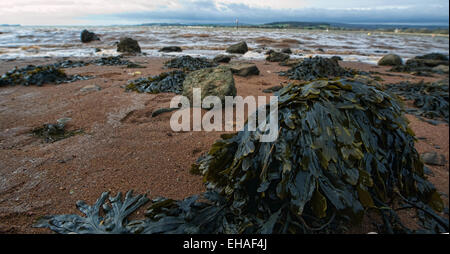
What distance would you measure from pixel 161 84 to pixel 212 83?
1641 mm

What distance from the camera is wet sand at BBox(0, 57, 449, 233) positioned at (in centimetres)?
198

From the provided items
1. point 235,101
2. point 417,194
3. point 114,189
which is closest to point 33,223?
point 114,189

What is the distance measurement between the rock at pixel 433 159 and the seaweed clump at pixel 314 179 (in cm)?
75

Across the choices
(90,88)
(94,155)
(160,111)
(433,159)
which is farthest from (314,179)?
(90,88)

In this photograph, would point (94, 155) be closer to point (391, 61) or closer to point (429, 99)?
point (429, 99)

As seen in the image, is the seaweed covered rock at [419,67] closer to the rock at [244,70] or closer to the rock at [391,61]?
the rock at [391,61]

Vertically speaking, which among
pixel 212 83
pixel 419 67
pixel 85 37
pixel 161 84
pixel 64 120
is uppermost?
pixel 85 37

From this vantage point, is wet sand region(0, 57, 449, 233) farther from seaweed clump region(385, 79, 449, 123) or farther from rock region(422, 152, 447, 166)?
seaweed clump region(385, 79, 449, 123)

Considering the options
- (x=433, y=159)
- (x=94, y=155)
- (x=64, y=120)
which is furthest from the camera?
A: (x=64, y=120)

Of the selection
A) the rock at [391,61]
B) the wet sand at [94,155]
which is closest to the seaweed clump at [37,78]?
the wet sand at [94,155]

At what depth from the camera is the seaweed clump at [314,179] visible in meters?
Answer: 1.51

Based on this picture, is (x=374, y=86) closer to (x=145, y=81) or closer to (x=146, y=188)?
(x=146, y=188)

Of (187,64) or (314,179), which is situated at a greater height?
(187,64)

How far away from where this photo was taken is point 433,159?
2424 millimetres
